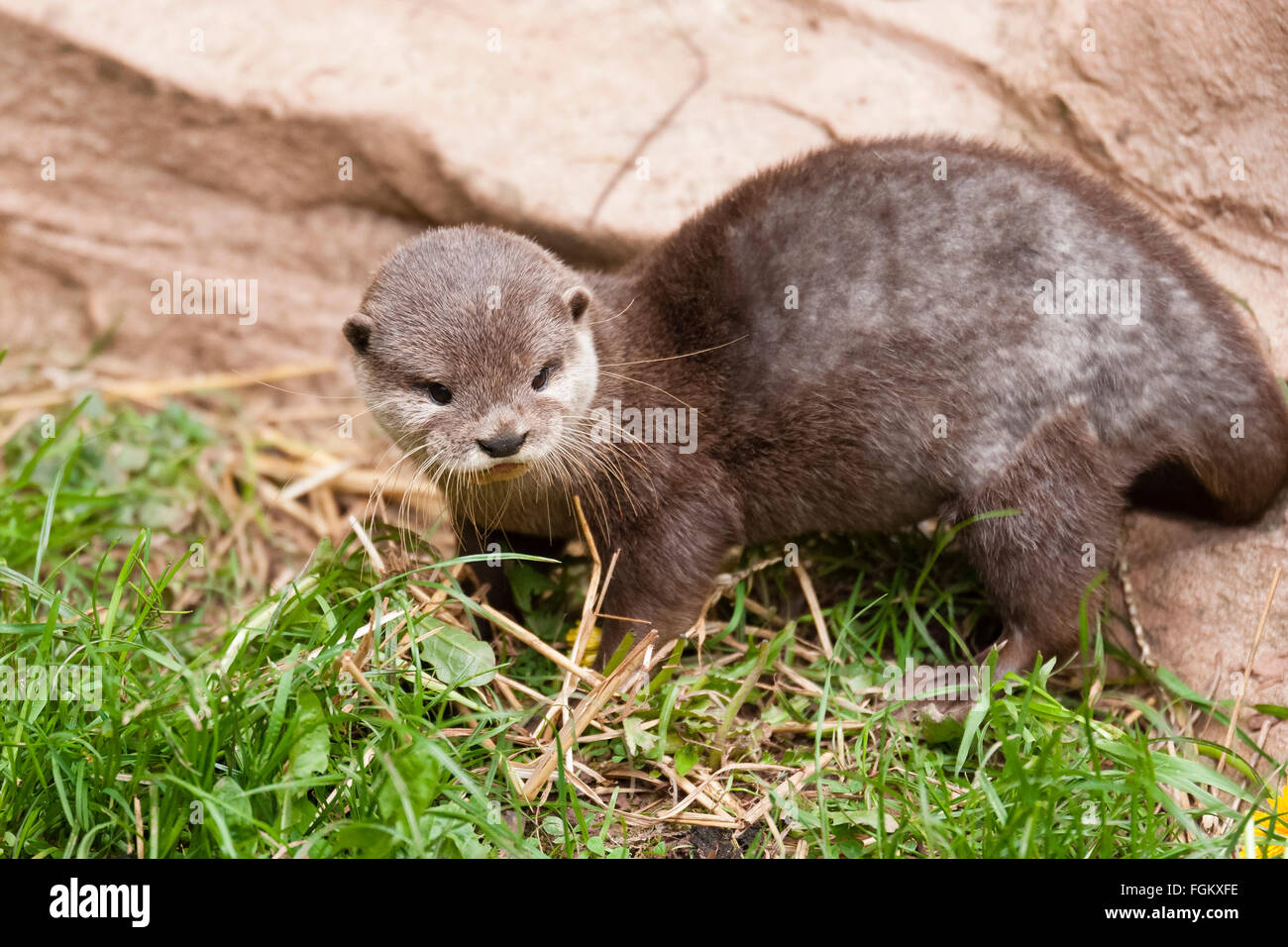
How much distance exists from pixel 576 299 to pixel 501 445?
472mm

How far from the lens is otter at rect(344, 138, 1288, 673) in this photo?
2.75 meters

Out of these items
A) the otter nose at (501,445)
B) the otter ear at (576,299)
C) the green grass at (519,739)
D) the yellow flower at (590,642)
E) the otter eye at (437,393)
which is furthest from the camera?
the yellow flower at (590,642)

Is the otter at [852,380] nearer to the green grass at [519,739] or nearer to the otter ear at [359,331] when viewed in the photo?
the otter ear at [359,331]

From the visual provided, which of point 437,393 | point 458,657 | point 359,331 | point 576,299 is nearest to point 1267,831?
point 458,657

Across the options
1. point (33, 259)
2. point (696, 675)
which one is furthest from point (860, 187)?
point (33, 259)

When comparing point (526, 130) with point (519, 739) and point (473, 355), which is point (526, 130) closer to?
point (473, 355)

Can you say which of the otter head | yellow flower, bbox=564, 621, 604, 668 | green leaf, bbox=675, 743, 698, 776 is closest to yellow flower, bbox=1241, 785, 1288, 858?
green leaf, bbox=675, 743, 698, 776

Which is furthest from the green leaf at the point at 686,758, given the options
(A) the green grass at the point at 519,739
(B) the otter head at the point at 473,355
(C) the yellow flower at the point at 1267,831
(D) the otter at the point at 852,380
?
(C) the yellow flower at the point at 1267,831

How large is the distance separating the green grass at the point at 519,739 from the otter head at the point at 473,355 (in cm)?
34

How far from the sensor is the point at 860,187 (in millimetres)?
2953

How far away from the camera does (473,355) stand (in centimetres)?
268

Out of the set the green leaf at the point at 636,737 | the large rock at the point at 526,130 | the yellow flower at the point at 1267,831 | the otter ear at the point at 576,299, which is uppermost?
the large rock at the point at 526,130

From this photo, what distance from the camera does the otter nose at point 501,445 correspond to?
2.61m

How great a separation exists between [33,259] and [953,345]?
3502mm
